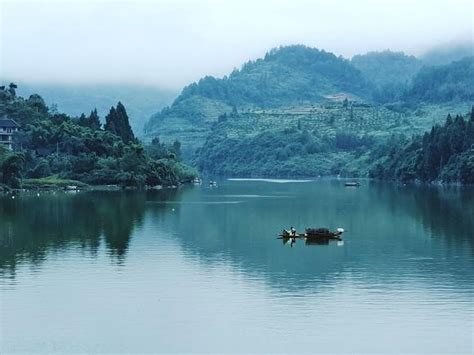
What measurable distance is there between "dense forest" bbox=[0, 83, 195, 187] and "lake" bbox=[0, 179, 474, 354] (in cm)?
6022

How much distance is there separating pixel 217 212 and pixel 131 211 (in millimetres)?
8472

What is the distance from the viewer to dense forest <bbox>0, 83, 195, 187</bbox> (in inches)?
5866

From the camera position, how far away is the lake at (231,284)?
35.6m

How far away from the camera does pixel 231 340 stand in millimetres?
35312

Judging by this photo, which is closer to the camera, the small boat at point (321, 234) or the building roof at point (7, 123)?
the small boat at point (321, 234)

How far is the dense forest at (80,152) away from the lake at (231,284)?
60.2 meters

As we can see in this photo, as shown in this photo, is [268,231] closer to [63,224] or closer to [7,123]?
[63,224]

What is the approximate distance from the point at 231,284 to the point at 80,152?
360 feet

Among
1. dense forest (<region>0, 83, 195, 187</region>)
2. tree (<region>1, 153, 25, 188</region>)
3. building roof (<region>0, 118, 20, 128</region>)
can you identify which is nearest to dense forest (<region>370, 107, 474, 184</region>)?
dense forest (<region>0, 83, 195, 187</region>)

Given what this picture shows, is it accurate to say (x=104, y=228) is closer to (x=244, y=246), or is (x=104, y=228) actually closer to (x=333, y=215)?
(x=244, y=246)

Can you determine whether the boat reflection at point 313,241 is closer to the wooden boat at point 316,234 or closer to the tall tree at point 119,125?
the wooden boat at point 316,234

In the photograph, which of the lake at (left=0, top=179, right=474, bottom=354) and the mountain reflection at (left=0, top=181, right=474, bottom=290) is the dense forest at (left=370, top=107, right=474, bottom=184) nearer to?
the mountain reflection at (left=0, top=181, right=474, bottom=290)

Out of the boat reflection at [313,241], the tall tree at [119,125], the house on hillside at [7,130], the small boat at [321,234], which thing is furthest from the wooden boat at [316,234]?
the tall tree at [119,125]

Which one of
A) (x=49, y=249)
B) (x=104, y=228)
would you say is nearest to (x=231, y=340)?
(x=49, y=249)
